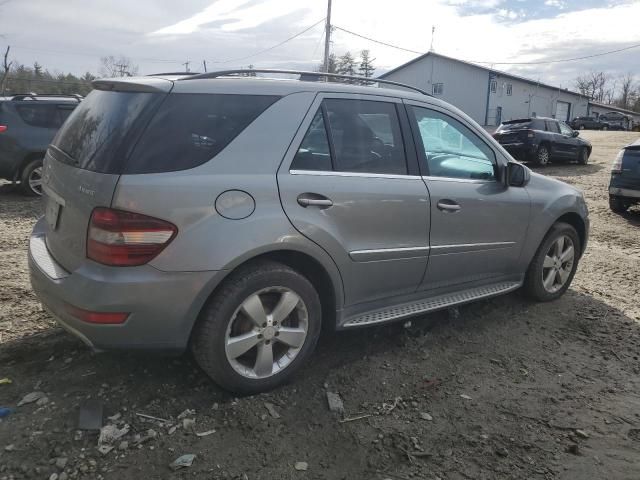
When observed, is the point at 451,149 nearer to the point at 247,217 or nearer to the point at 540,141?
the point at 247,217

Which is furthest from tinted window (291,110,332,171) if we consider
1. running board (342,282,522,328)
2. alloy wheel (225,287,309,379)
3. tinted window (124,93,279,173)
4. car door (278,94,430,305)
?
running board (342,282,522,328)

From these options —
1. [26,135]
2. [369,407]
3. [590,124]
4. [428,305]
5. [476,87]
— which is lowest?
[369,407]

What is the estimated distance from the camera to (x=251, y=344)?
2.87 meters

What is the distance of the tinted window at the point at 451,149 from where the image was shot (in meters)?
3.66

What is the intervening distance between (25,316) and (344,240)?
248cm

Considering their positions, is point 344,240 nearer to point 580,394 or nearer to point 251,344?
point 251,344

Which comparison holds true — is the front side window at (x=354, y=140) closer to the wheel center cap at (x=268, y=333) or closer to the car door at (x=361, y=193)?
the car door at (x=361, y=193)

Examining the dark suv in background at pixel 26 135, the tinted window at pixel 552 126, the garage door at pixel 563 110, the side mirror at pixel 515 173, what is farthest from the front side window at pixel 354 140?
the garage door at pixel 563 110

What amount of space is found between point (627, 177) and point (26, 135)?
32.2 feet

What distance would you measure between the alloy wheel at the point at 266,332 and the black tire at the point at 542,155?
1640 centimetres

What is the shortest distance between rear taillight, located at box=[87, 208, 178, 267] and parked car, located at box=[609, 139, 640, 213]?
8.30 metres

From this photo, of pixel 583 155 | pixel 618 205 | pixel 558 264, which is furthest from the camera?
pixel 583 155

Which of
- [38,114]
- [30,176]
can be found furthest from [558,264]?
[38,114]

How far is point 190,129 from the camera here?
2711 millimetres
